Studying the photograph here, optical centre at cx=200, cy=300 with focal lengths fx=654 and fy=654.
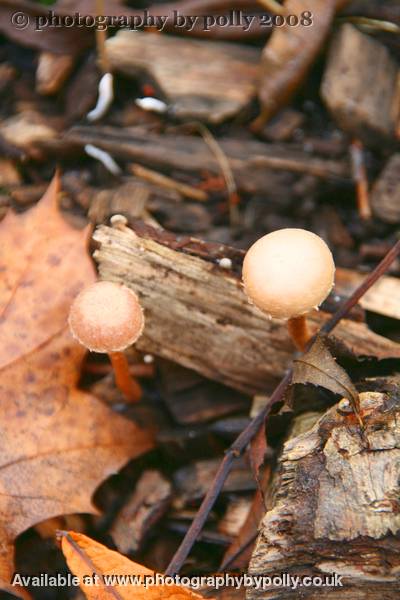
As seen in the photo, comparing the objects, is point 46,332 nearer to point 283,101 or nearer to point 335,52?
point 283,101

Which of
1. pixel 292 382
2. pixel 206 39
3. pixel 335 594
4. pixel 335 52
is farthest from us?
pixel 206 39

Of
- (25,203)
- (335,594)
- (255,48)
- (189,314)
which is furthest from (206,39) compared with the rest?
(335,594)

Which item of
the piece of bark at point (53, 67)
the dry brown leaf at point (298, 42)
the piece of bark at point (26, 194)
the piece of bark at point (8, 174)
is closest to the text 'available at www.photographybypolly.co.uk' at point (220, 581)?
the piece of bark at point (26, 194)

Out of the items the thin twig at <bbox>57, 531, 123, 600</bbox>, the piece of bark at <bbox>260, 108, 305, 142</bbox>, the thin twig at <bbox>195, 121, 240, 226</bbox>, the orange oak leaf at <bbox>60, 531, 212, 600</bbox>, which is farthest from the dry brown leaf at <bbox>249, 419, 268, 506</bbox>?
the piece of bark at <bbox>260, 108, 305, 142</bbox>

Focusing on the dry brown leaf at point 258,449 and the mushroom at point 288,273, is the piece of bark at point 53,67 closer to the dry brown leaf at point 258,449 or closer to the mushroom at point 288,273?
the mushroom at point 288,273

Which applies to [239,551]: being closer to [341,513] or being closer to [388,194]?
[341,513]
